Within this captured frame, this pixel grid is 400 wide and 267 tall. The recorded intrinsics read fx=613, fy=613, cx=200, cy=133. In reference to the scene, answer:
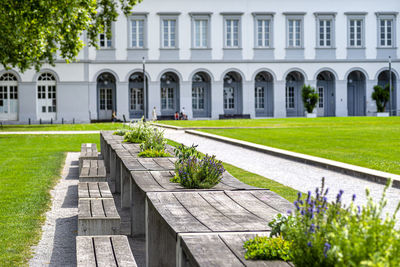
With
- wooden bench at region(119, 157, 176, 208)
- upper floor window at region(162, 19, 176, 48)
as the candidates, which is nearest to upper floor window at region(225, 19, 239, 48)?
upper floor window at region(162, 19, 176, 48)

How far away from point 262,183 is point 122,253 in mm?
6120

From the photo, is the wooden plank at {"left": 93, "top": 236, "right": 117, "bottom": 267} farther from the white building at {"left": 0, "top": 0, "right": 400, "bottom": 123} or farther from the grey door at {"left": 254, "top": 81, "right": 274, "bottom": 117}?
the grey door at {"left": 254, "top": 81, "right": 274, "bottom": 117}

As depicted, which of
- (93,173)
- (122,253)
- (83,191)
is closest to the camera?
(122,253)

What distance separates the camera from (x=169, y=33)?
166 ft

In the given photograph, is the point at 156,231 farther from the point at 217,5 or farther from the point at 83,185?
the point at 217,5

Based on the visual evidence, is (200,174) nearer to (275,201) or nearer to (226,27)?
(275,201)

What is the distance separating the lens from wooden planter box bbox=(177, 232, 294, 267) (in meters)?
3.12

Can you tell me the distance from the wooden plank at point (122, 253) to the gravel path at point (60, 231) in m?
0.95

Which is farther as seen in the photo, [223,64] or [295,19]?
[295,19]

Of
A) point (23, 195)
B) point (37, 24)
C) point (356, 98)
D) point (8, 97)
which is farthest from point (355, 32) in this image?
point (23, 195)

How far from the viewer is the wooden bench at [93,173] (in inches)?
380

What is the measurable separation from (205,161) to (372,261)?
151 inches

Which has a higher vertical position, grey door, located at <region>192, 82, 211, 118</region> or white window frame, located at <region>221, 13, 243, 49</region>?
white window frame, located at <region>221, 13, 243, 49</region>

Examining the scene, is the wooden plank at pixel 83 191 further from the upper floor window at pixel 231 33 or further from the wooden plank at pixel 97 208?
the upper floor window at pixel 231 33
